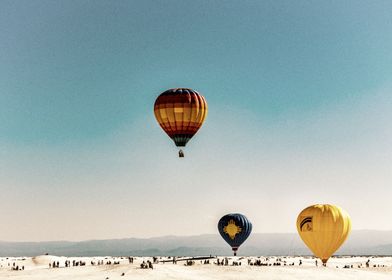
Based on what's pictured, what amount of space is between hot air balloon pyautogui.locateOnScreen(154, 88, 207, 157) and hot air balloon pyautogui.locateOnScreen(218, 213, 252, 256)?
26.8 meters

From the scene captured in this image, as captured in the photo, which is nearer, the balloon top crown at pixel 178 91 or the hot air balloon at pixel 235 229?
the balloon top crown at pixel 178 91

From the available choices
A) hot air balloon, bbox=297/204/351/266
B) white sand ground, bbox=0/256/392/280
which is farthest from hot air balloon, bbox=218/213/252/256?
white sand ground, bbox=0/256/392/280

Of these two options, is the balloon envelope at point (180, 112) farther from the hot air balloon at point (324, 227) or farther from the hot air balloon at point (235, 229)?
the hot air balloon at point (235, 229)

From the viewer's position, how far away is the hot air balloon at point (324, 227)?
64.3 metres

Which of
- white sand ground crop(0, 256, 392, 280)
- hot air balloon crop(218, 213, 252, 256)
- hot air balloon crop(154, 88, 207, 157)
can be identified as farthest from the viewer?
hot air balloon crop(218, 213, 252, 256)

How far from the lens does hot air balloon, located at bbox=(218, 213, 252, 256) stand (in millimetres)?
86250

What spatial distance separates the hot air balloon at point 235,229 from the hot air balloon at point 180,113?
26810 millimetres

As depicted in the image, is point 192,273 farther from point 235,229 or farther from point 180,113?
point 235,229

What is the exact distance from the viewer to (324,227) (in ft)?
211

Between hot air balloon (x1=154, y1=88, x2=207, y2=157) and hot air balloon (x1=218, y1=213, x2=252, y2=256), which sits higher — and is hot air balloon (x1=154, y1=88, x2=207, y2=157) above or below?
above

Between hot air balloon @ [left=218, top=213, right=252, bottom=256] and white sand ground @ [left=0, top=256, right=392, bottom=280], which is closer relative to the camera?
white sand ground @ [left=0, top=256, right=392, bottom=280]

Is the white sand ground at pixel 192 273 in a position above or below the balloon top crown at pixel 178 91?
below

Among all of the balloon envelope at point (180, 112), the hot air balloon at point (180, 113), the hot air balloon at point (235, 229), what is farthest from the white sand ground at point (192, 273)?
the hot air balloon at point (235, 229)

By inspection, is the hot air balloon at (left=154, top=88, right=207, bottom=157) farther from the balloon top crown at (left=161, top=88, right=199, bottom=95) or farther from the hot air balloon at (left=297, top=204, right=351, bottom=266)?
the hot air balloon at (left=297, top=204, right=351, bottom=266)
